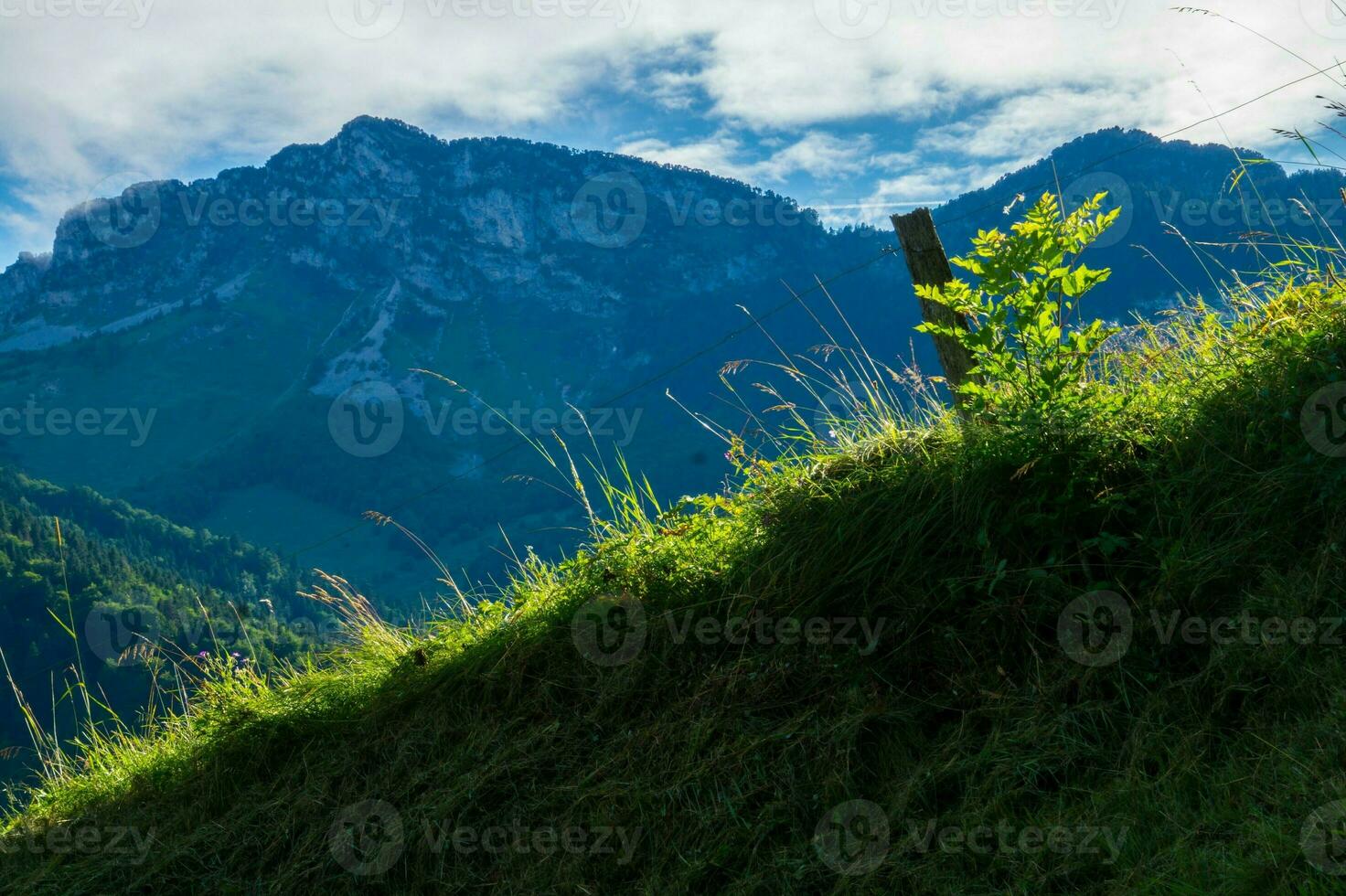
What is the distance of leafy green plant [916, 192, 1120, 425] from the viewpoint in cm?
342

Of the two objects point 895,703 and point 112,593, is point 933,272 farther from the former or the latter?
point 112,593

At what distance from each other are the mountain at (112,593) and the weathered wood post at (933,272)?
3.52 metres

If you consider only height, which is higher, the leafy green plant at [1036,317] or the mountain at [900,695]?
the leafy green plant at [1036,317]

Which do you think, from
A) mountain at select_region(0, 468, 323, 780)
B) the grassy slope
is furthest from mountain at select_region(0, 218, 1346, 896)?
mountain at select_region(0, 468, 323, 780)

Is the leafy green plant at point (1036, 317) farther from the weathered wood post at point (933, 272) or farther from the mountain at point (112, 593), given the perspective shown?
the mountain at point (112, 593)

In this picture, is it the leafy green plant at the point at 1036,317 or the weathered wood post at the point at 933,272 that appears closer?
the leafy green plant at the point at 1036,317

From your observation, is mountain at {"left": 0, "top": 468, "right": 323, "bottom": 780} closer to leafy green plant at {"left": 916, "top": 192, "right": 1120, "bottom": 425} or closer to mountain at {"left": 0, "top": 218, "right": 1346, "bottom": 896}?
mountain at {"left": 0, "top": 218, "right": 1346, "bottom": 896}

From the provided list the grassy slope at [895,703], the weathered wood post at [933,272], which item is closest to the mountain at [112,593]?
the grassy slope at [895,703]

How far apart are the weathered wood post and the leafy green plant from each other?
1.88 ft

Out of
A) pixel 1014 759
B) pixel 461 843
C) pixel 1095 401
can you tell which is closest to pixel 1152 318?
pixel 1095 401

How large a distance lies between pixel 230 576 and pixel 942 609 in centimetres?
16778

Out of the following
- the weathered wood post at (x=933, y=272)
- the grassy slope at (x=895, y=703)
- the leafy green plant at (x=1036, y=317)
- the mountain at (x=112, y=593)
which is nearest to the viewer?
the grassy slope at (x=895, y=703)

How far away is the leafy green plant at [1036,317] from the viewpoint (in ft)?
11.2

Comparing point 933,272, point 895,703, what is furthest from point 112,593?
point 895,703
